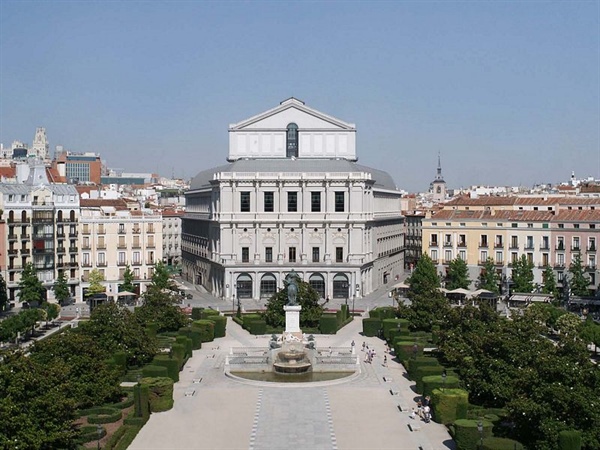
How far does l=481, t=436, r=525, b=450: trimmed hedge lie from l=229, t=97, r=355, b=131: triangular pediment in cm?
6872

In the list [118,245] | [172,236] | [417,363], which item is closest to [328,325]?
[417,363]

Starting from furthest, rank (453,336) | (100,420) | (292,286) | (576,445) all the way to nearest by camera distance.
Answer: (292,286) → (453,336) → (100,420) → (576,445)

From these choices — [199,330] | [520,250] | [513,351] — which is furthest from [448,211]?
[513,351]

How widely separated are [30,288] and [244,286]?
76.1 ft

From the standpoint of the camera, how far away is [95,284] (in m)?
87.4

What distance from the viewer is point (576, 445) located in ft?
107

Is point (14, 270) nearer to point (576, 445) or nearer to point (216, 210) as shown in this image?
point (216, 210)

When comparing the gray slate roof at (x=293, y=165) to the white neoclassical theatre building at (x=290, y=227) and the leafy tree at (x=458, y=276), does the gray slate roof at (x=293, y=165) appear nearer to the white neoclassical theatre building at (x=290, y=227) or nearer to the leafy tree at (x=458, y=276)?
the white neoclassical theatre building at (x=290, y=227)

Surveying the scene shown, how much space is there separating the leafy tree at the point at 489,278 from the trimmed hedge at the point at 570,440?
172 ft

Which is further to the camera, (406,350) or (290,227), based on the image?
(290,227)

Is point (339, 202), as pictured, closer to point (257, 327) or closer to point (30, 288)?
point (257, 327)

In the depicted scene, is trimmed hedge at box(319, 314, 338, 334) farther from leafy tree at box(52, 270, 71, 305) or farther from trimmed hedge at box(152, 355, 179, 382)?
leafy tree at box(52, 270, 71, 305)

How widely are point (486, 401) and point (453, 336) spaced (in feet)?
27.1

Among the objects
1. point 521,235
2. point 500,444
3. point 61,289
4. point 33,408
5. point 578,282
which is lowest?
point 500,444
